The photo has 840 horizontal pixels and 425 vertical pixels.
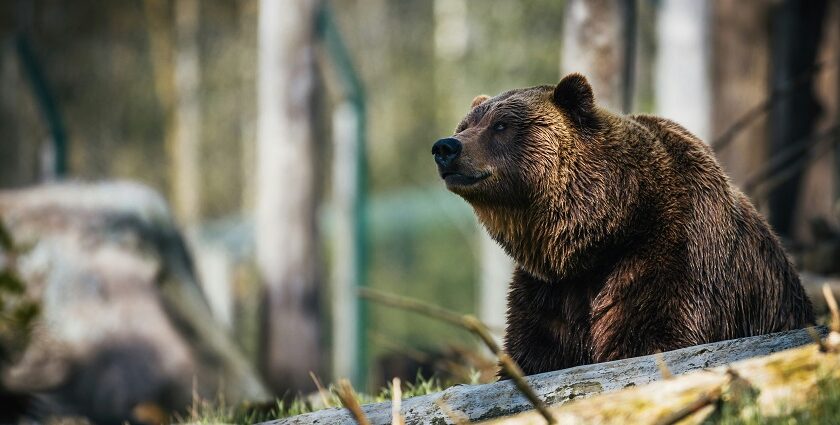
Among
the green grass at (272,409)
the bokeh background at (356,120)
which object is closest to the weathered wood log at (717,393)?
the green grass at (272,409)

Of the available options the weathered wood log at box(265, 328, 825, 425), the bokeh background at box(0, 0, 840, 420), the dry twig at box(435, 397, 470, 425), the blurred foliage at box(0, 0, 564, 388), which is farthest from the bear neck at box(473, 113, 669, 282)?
the blurred foliage at box(0, 0, 564, 388)

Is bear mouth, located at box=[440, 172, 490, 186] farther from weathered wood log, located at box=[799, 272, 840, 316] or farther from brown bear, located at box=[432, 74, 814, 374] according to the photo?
weathered wood log, located at box=[799, 272, 840, 316]

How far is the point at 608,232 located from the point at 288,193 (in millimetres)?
5609

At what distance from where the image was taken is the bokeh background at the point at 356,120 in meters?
8.70

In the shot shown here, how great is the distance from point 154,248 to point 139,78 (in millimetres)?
22339

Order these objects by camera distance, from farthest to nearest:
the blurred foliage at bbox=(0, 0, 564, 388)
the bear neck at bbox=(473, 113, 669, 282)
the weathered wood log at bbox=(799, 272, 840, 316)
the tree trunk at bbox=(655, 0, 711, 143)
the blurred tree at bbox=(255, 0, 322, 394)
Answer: the blurred foliage at bbox=(0, 0, 564, 388) < the blurred tree at bbox=(255, 0, 322, 394) < the tree trunk at bbox=(655, 0, 711, 143) < the weathered wood log at bbox=(799, 272, 840, 316) < the bear neck at bbox=(473, 113, 669, 282)

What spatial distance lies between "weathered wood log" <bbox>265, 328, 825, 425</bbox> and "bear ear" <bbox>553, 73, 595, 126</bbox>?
1.19 meters

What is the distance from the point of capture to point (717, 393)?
2971 millimetres

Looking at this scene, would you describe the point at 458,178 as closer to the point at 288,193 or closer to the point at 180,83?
the point at 288,193

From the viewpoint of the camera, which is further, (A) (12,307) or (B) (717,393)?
(A) (12,307)

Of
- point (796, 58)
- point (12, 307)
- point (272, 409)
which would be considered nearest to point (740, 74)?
point (796, 58)

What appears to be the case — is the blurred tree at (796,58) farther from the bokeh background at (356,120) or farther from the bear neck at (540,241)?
the bear neck at (540,241)

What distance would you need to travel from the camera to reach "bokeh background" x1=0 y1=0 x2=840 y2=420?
342 inches

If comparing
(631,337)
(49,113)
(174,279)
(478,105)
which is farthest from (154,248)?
(631,337)
